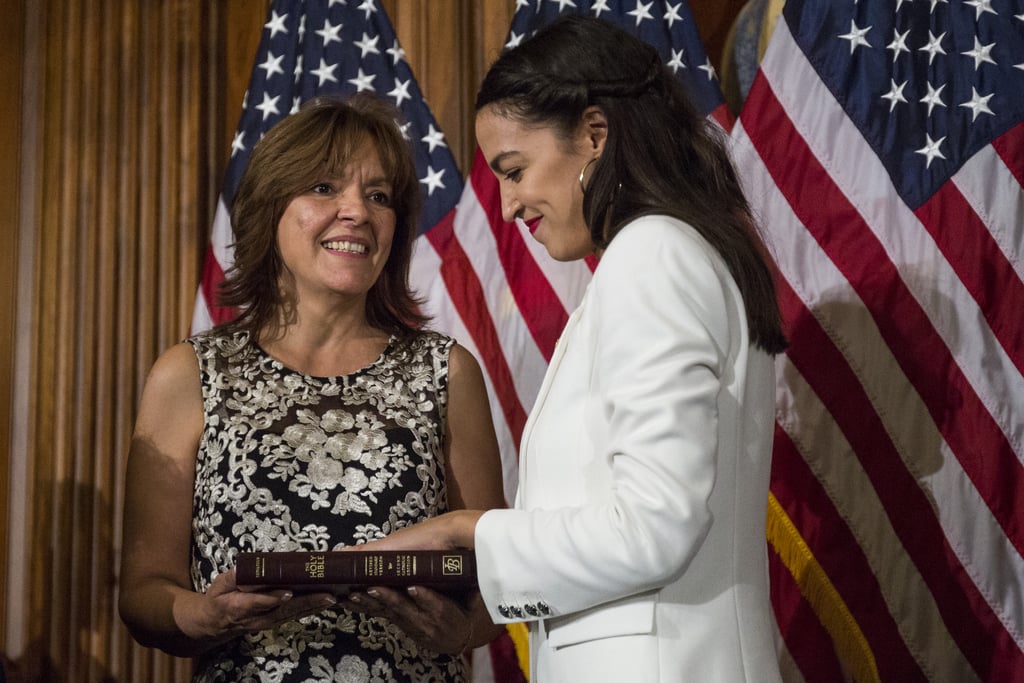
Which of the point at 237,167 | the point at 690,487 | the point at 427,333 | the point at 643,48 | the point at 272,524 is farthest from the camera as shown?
the point at 237,167

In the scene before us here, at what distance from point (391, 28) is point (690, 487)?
234 centimetres

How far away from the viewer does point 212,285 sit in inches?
124

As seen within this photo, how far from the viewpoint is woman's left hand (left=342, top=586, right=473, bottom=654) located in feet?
5.56

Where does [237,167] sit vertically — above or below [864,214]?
above

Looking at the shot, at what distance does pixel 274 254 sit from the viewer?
8.07 feet

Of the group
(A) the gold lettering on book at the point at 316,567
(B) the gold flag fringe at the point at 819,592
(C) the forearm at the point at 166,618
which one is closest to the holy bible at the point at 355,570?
(A) the gold lettering on book at the point at 316,567

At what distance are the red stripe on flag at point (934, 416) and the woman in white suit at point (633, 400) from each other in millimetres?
1211

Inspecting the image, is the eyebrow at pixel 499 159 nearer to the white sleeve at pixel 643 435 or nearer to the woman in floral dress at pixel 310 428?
the white sleeve at pixel 643 435

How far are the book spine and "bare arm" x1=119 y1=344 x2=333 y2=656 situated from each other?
37cm

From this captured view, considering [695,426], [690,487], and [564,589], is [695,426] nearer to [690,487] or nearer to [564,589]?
[690,487]

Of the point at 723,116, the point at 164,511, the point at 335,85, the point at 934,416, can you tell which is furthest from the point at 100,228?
the point at 934,416

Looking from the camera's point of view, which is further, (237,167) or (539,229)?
(237,167)

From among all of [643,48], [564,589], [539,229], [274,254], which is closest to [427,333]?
[274,254]

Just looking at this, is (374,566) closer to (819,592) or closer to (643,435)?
(643,435)
